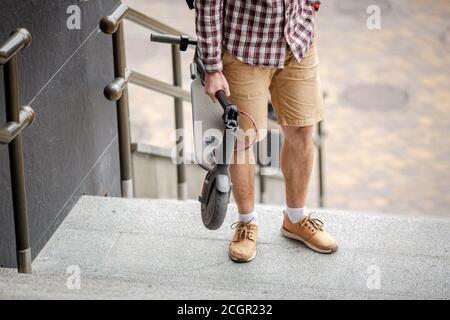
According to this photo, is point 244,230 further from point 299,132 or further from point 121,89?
point 121,89

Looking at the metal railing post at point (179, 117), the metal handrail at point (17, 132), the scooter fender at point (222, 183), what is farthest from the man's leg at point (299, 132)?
the metal railing post at point (179, 117)

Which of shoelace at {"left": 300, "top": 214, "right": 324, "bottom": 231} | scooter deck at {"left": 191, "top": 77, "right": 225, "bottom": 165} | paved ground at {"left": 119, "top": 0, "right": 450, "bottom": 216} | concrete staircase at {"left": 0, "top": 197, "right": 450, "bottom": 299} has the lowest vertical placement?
paved ground at {"left": 119, "top": 0, "right": 450, "bottom": 216}

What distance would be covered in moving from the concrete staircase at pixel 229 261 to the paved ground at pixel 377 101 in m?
4.55

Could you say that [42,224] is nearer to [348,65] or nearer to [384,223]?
[384,223]

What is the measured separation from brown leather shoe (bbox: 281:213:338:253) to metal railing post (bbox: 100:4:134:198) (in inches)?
46.8

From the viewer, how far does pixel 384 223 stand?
168 inches

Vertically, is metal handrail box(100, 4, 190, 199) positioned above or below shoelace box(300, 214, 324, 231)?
above

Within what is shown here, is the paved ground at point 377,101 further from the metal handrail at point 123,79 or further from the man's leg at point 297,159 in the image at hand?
the man's leg at point 297,159

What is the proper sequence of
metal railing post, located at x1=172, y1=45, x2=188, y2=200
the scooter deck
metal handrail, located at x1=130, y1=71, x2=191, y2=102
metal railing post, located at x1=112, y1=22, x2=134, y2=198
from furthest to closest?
metal railing post, located at x1=172, y1=45, x2=188, y2=200
metal handrail, located at x1=130, y1=71, x2=191, y2=102
metal railing post, located at x1=112, y1=22, x2=134, y2=198
the scooter deck

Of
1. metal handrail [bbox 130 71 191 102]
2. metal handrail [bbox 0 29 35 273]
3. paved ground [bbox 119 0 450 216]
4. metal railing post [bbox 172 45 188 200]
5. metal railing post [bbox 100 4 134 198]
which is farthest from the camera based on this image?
paved ground [bbox 119 0 450 216]

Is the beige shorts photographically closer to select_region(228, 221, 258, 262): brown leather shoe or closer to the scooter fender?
the scooter fender

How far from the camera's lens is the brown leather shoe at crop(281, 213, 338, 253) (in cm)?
392

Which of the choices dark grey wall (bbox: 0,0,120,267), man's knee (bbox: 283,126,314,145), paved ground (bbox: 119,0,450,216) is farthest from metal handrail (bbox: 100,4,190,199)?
paved ground (bbox: 119,0,450,216)
